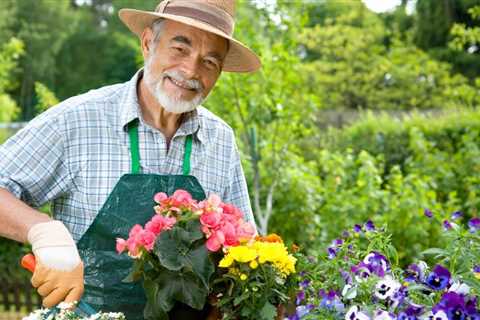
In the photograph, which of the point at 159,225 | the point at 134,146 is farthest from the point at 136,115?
the point at 159,225

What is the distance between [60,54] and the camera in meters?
35.8

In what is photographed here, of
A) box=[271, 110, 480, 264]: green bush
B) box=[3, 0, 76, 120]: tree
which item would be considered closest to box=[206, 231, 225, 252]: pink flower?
box=[271, 110, 480, 264]: green bush

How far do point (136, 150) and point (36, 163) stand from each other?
31cm

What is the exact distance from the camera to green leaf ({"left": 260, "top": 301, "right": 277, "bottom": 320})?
5.64ft

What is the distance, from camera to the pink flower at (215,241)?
5.77ft

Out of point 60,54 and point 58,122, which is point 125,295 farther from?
point 60,54

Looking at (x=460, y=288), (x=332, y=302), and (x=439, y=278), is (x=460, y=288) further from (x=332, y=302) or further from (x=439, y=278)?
(x=332, y=302)

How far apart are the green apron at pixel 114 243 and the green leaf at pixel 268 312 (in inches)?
24.3

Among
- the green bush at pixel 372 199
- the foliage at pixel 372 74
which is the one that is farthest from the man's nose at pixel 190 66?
the foliage at pixel 372 74

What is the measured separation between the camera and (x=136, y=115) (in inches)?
94.0

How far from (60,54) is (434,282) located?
35620 mm

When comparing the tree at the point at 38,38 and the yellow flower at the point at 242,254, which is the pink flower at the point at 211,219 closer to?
the yellow flower at the point at 242,254

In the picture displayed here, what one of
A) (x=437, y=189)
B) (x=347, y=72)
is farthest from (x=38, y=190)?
(x=347, y=72)

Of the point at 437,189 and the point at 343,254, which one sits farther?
the point at 437,189
